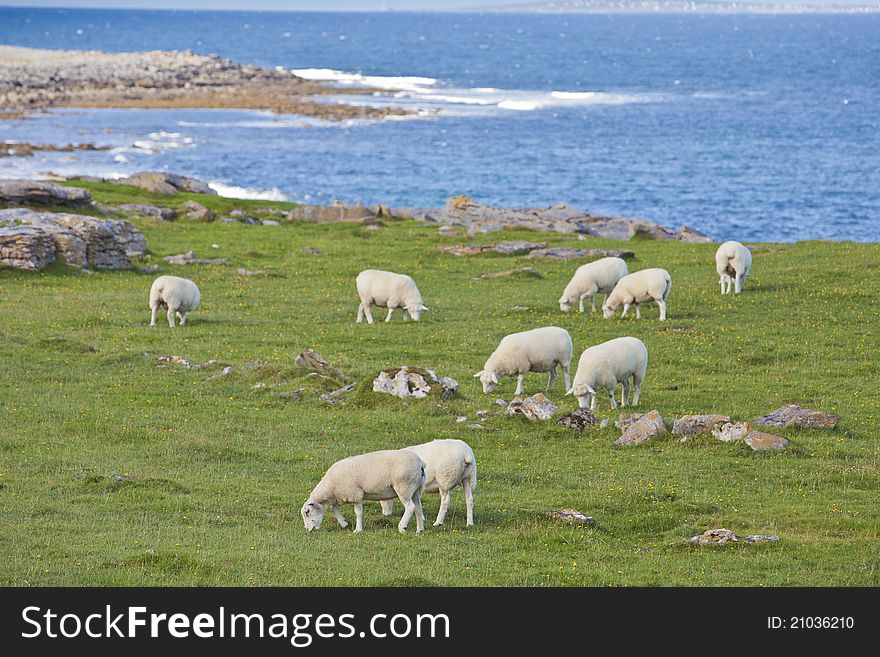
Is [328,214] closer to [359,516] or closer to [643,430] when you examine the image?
[643,430]

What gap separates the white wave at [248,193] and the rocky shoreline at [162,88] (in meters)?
51.8

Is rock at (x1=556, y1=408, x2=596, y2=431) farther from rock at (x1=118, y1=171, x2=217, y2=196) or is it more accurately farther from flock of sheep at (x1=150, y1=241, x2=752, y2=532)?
rock at (x1=118, y1=171, x2=217, y2=196)

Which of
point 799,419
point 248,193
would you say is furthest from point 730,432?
point 248,193

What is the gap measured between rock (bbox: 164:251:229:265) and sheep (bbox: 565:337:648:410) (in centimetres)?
2677

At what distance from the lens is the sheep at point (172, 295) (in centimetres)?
3612

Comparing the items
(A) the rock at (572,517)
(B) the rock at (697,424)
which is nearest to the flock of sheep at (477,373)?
(A) the rock at (572,517)

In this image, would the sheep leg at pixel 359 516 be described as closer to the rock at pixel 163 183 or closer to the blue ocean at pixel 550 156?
the rock at pixel 163 183

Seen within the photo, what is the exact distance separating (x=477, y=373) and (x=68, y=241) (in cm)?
2587

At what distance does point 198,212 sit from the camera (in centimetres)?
6462

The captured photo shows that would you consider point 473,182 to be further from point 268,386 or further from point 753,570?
point 753,570

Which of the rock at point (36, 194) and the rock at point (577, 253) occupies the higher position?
the rock at point (36, 194)

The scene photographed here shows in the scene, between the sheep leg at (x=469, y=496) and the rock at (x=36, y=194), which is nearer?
the sheep leg at (x=469, y=496)

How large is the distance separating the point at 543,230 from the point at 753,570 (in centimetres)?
4839
